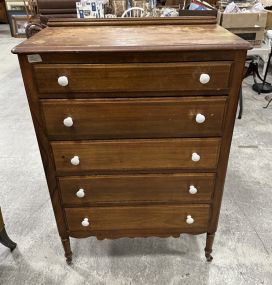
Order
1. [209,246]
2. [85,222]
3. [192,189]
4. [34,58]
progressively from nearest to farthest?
[34,58]
[192,189]
[85,222]
[209,246]

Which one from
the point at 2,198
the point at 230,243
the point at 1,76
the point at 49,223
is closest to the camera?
the point at 230,243

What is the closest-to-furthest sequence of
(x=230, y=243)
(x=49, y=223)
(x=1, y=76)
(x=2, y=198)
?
1. (x=230, y=243)
2. (x=49, y=223)
3. (x=2, y=198)
4. (x=1, y=76)

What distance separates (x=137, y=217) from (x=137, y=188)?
0.56 ft

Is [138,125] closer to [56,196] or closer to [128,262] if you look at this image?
[56,196]

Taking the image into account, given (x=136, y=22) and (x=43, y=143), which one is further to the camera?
(x=136, y=22)

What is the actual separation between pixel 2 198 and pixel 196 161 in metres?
1.38

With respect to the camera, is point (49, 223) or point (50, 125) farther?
point (49, 223)

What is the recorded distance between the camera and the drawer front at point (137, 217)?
1.25 m

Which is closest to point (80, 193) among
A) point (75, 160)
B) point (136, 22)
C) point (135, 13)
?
point (75, 160)

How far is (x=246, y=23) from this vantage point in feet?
9.05

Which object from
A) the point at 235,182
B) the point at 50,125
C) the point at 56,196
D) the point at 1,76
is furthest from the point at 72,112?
the point at 1,76

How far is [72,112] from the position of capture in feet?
3.24

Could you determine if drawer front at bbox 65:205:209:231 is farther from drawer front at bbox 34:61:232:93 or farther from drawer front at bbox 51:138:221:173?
drawer front at bbox 34:61:232:93

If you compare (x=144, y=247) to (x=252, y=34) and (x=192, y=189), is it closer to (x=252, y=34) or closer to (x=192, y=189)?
(x=192, y=189)
